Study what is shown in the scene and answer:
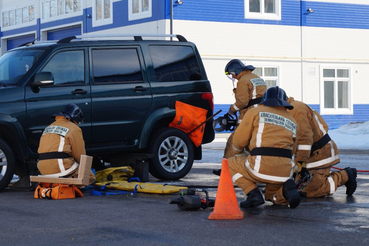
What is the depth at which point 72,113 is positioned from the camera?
403 inches

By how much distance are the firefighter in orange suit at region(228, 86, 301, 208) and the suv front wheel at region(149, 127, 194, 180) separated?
3.34 m

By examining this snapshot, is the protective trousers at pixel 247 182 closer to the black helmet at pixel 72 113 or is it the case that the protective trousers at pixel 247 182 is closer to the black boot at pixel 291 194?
the black boot at pixel 291 194

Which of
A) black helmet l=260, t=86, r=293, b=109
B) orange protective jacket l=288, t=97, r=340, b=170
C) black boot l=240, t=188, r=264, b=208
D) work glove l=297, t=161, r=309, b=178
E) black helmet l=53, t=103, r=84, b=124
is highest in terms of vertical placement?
black helmet l=260, t=86, r=293, b=109

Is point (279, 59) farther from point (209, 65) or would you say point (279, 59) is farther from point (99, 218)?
point (99, 218)

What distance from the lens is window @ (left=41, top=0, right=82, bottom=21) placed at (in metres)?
35.2

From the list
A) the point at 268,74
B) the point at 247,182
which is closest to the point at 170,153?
the point at 247,182

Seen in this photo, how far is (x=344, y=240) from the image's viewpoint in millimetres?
6406

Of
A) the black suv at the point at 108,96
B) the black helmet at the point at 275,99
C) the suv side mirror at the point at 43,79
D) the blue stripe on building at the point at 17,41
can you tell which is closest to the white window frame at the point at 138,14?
the blue stripe on building at the point at 17,41

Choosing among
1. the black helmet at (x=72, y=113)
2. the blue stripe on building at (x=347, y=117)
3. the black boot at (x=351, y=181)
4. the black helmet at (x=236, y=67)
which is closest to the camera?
the black boot at (x=351, y=181)

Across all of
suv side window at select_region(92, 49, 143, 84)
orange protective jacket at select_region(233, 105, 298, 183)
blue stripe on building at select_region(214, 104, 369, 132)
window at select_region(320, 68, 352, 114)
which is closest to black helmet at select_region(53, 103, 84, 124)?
suv side window at select_region(92, 49, 143, 84)

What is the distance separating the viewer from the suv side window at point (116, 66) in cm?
1152

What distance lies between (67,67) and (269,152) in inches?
162

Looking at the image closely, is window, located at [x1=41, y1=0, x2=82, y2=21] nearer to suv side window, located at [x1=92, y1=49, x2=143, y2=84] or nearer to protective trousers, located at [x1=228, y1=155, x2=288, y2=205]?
suv side window, located at [x1=92, y1=49, x2=143, y2=84]

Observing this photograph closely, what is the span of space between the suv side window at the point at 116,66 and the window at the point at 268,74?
19424 millimetres
